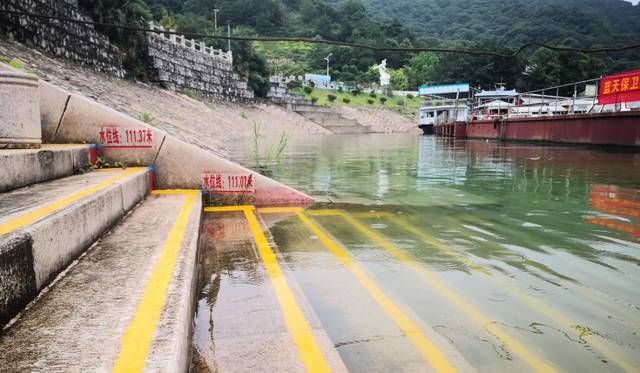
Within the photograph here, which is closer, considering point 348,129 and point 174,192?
point 174,192

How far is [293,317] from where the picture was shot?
2842 millimetres

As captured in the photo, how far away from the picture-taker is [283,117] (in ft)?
181

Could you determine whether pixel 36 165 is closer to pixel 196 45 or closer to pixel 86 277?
pixel 86 277

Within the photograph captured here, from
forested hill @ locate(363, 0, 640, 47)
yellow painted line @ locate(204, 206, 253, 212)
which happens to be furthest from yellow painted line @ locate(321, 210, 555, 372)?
forested hill @ locate(363, 0, 640, 47)

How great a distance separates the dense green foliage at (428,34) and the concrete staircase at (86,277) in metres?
54.8

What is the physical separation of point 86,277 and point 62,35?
2425 cm

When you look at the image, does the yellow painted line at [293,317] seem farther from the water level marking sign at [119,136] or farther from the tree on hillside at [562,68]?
the tree on hillside at [562,68]

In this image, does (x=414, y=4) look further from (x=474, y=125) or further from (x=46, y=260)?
(x=46, y=260)

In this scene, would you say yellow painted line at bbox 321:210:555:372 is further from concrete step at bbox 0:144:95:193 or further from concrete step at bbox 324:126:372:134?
concrete step at bbox 324:126:372:134

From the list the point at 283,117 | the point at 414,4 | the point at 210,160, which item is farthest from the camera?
the point at 414,4

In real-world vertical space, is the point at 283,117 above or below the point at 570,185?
above

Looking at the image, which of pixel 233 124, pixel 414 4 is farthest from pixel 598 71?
pixel 414 4

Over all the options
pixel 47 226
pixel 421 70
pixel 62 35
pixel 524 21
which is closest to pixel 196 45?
pixel 62 35

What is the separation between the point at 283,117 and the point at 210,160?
49.2 meters
